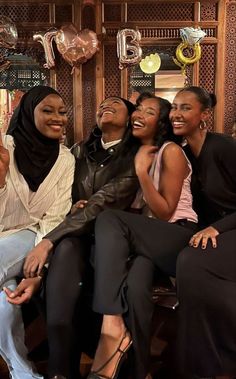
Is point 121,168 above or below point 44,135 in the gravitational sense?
below

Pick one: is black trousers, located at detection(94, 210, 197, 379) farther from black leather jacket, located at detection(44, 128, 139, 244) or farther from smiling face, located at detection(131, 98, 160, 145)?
smiling face, located at detection(131, 98, 160, 145)

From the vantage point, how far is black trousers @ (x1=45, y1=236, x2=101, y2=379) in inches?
71.4

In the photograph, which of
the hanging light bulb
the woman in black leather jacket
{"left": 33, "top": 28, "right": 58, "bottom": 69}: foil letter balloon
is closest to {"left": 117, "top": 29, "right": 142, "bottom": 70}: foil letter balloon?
the hanging light bulb

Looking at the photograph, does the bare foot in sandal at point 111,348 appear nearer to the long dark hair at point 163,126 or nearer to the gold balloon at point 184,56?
the long dark hair at point 163,126

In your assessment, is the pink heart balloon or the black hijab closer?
the black hijab

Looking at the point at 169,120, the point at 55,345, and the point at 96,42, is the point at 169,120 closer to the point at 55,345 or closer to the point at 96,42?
the point at 55,345

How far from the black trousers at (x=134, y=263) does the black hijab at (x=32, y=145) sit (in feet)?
1.36

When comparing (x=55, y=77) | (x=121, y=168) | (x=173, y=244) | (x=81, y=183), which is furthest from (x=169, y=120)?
(x=55, y=77)

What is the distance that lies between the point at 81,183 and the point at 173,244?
64cm

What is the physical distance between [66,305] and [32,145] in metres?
0.80

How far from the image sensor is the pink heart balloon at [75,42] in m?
3.68

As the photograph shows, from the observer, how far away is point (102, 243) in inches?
73.2

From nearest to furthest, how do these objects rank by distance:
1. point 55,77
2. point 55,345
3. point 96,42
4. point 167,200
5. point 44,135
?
point 55,345 → point 167,200 → point 44,135 → point 96,42 → point 55,77

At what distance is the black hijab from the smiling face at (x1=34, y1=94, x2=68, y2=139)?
1.0 inches
